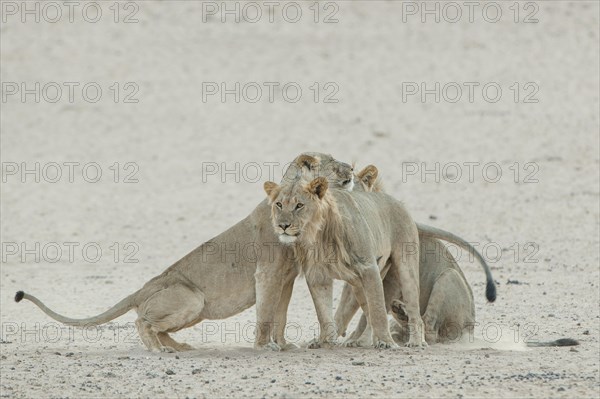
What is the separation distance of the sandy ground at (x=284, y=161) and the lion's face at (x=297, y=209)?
88 cm

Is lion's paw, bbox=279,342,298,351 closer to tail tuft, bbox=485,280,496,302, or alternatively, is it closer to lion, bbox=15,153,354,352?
lion, bbox=15,153,354,352

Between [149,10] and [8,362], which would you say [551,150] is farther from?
[8,362]

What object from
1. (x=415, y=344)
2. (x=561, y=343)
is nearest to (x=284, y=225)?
(x=415, y=344)

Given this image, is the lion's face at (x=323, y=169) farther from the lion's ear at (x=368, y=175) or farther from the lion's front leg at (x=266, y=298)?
the lion's front leg at (x=266, y=298)

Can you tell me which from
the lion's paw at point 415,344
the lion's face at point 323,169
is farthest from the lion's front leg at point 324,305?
the lion's face at point 323,169

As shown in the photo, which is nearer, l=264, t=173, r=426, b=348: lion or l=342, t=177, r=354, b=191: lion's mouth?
l=264, t=173, r=426, b=348: lion

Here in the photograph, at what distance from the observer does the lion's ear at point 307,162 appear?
10.4 metres

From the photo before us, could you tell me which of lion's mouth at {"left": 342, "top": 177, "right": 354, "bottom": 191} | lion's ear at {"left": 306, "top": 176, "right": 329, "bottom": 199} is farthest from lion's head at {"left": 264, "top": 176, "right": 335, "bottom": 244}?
lion's mouth at {"left": 342, "top": 177, "right": 354, "bottom": 191}

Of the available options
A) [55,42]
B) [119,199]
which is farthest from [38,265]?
[55,42]

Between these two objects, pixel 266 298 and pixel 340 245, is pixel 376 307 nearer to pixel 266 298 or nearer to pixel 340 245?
pixel 340 245

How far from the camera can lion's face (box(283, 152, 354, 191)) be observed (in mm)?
10398

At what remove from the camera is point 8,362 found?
9.36m

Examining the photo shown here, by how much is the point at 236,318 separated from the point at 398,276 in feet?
8.58

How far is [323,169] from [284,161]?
33.8 feet
